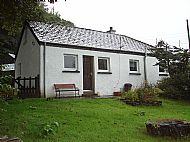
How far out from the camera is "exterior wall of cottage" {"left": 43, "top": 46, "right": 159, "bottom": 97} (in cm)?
1823

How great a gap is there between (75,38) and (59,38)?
65.6 inches

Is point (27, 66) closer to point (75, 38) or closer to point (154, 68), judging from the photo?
point (75, 38)

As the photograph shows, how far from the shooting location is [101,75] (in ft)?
68.7

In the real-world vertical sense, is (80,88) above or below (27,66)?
below

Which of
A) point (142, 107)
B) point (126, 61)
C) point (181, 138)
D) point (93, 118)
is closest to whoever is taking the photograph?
point (181, 138)

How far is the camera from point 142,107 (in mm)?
15398

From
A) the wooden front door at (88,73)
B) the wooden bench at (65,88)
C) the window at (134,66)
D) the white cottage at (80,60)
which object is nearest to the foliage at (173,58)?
the window at (134,66)

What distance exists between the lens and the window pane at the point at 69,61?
19367 mm

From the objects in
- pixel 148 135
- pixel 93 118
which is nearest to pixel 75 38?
pixel 93 118

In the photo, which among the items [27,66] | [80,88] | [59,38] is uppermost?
[59,38]

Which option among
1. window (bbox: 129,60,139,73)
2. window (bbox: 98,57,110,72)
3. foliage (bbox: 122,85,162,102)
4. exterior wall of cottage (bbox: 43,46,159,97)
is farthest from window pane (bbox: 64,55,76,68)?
window (bbox: 129,60,139,73)

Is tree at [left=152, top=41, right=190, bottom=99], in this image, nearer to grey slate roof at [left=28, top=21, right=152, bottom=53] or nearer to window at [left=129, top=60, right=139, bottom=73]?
window at [left=129, top=60, right=139, bottom=73]

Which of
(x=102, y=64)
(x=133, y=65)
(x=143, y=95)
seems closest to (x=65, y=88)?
(x=102, y=64)

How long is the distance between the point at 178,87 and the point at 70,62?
8286 millimetres
